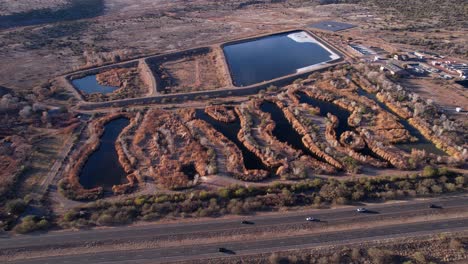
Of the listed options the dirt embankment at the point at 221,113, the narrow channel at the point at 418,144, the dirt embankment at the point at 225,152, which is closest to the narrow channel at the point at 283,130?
the dirt embankment at the point at 221,113

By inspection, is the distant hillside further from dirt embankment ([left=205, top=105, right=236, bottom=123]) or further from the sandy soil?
the sandy soil

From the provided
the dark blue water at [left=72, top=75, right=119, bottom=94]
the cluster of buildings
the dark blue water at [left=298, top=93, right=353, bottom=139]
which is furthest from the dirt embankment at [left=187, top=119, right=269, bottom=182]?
the cluster of buildings

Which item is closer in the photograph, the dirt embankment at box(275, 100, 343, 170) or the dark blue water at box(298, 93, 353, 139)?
the dirt embankment at box(275, 100, 343, 170)

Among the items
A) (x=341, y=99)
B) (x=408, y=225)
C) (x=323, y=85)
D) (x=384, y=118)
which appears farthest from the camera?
(x=323, y=85)

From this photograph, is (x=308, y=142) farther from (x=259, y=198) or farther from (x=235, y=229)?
(x=235, y=229)

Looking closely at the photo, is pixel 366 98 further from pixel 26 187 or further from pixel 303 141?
pixel 26 187

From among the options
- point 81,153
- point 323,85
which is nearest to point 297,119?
point 323,85
